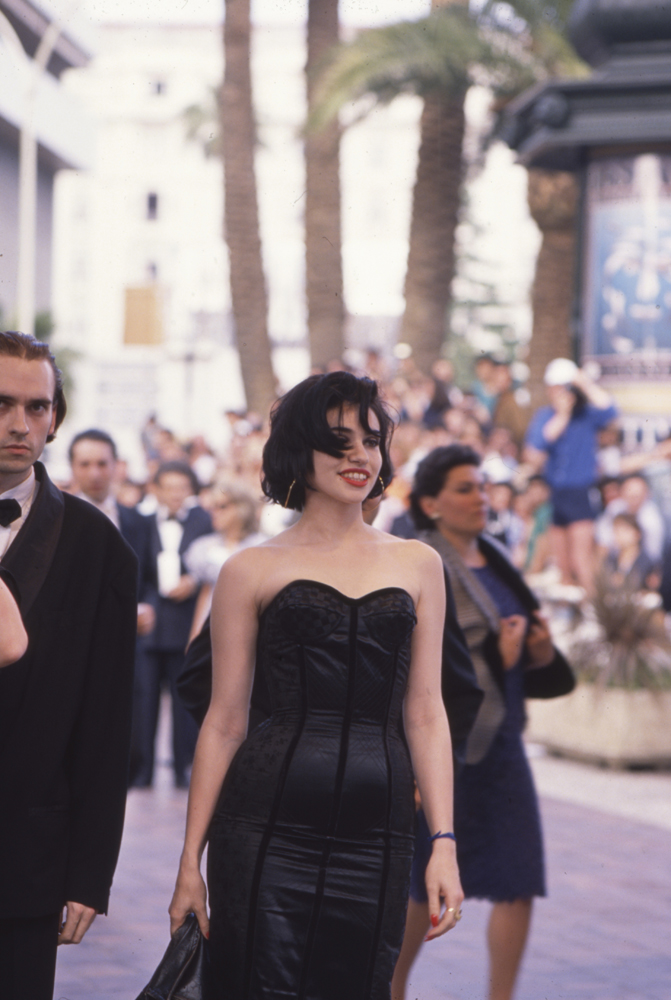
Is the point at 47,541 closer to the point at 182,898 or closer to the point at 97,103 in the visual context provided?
the point at 182,898

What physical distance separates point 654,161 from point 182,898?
11.7 metres

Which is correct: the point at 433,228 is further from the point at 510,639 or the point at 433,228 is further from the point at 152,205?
the point at 152,205

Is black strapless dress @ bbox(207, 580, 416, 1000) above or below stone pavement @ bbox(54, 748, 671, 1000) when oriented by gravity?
above

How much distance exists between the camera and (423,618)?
10.9 ft

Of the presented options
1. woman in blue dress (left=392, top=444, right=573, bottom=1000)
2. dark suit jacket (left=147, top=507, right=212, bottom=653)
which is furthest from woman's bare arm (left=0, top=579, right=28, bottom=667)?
dark suit jacket (left=147, top=507, right=212, bottom=653)

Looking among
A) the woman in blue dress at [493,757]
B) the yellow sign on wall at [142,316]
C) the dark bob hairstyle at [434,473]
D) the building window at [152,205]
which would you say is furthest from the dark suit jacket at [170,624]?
the building window at [152,205]

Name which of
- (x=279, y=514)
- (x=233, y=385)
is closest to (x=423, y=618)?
(x=279, y=514)

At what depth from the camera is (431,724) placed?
131 inches

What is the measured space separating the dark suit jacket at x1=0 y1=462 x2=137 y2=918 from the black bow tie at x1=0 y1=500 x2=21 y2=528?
0.31 feet

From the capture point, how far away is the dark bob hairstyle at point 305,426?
3305 millimetres

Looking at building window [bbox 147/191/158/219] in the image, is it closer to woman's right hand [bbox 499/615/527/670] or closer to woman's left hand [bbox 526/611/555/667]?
woman's left hand [bbox 526/611/555/667]

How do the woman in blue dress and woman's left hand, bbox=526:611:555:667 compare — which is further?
woman's left hand, bbox=526:611:555:667

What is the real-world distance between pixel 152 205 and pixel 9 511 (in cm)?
7333

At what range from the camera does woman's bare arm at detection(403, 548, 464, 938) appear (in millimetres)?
3271
